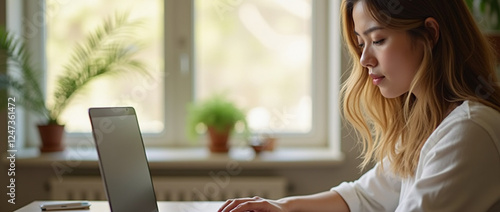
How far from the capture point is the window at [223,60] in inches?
116

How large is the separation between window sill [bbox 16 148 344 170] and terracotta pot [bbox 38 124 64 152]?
0.03 meters

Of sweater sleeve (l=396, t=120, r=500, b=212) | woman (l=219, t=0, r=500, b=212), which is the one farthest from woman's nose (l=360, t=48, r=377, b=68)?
sweater sleeve (l=396, t=120, r=500, b=212)

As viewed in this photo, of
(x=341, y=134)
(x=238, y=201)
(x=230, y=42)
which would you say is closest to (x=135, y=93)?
(x=230, y=42)

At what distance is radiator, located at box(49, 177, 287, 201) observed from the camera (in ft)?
8.69

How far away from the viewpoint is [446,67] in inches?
48.8

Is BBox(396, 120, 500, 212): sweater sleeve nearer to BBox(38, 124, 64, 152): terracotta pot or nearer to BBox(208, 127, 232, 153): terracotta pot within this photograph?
BBox(208, 127, 232, 153): terracotta pot

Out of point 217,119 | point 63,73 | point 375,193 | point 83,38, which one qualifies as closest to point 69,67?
point 63,73

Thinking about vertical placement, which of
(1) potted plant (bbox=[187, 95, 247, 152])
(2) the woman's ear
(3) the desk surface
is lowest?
(3) the desk surface

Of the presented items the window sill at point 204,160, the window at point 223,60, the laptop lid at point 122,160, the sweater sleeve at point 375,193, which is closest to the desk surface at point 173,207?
the laptop lid at point 122,160

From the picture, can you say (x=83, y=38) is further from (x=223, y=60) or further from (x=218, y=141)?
(x=218, y=141)

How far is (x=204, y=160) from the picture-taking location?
2.61m

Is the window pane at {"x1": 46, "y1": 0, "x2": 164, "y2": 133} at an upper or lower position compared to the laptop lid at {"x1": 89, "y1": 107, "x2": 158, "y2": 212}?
upper

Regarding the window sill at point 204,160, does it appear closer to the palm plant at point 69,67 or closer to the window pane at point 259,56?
the palm plant at point 69,67

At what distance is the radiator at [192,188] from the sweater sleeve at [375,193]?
1068mm
